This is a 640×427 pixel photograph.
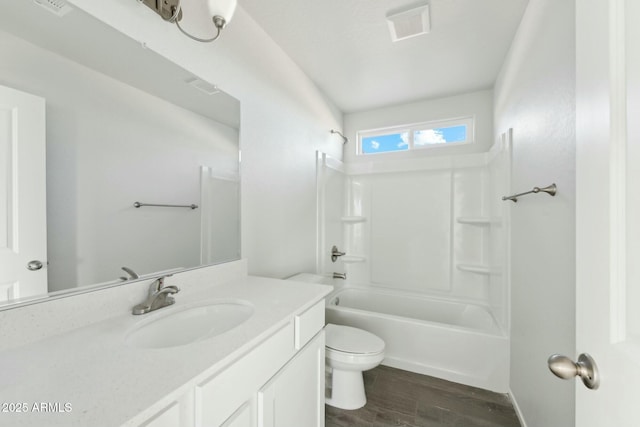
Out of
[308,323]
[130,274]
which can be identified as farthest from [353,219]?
[130,274]

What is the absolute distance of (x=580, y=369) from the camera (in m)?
0.48

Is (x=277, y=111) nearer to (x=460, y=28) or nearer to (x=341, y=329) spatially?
(x=460, y=28)

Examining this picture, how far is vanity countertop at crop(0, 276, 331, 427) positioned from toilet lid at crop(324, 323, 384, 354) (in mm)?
884

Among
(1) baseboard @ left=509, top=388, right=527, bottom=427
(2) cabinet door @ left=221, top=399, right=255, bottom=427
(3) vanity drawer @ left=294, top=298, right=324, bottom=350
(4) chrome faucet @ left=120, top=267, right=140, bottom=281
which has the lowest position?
(1) baseboard @ left=509, top=388, right=527, bottom=427

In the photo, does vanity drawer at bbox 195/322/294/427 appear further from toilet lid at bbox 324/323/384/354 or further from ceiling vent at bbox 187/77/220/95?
ceiling vent at bbox 187/77/220/95

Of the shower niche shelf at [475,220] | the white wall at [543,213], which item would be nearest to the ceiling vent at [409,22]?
the white wall at [543,213]

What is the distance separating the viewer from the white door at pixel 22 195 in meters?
0.68

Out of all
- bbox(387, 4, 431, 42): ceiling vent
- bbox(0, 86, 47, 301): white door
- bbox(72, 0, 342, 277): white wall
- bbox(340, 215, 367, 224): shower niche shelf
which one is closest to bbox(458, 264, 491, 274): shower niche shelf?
bbox(340, 215, 367, 224): shower niche shelf

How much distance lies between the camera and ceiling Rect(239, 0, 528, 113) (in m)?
1.53

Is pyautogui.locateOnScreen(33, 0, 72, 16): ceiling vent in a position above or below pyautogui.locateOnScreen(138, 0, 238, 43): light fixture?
below

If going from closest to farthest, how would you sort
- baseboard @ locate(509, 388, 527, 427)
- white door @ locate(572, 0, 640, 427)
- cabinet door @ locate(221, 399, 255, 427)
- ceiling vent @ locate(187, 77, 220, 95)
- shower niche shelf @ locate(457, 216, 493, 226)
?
1. white door @ locate(572, 0, 640, 427)
2. cabinet door @ locate(221, 399, 255, 427)
3. ceiling vent @ locate(187, 77, 220, 95)
4. baseboard @ locate(509, 388, 527, 427)
5. shower niche shelf @ locate(457, 216, 493, 226)

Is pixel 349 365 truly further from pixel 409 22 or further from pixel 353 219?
pixel 409 22

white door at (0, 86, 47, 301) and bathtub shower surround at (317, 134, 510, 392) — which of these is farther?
bathtub shower surround at (317, 134, 510, 392)

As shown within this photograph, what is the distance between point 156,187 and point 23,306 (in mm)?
546
